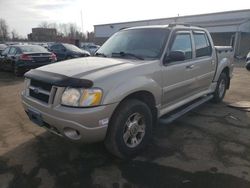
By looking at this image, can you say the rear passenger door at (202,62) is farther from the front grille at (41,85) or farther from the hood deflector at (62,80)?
the front grille at (41,85)

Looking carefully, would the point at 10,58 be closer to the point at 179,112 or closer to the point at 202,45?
the point at 202,45

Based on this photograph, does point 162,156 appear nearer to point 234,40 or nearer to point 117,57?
point 117,57

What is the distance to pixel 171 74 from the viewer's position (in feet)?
13.0

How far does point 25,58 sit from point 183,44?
342 inches

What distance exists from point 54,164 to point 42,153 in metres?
0.42

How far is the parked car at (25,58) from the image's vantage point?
35.9 ft

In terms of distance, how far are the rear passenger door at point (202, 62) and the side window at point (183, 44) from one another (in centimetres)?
22

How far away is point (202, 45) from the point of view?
5.14 meters

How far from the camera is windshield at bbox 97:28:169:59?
3.92 m

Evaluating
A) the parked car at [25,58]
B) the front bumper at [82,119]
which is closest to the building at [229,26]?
the parked car at [25,58]

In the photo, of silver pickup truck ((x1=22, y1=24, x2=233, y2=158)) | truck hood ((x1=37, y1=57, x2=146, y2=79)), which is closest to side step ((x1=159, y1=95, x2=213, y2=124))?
silver pickup truck ((x1=22, y1=24, x2=233, y2=158))

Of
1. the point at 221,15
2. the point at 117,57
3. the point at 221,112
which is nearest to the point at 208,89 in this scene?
the point at 221,112

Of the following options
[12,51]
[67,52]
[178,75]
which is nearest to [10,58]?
[12,51]

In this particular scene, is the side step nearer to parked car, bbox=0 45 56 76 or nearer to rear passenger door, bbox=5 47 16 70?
parked car, bbox=0 45 56 76
